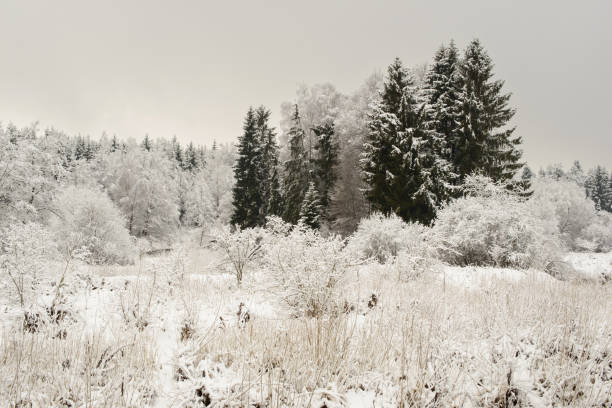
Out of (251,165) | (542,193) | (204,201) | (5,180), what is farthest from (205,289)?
(542,193)

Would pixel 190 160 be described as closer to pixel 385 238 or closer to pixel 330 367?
pixel 385 238

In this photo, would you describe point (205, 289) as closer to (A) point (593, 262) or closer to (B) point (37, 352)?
(B) point (37, 352)

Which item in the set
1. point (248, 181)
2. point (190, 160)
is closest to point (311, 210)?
point (248, 181)

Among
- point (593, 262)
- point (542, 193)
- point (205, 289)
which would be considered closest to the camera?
point (205, 289)

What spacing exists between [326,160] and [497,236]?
14.7 metres

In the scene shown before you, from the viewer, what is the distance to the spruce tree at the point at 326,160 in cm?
2508

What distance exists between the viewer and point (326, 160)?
990 inches

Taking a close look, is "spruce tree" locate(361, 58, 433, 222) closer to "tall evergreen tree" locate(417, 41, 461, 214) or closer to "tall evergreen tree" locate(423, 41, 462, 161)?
"tall evergreen tree" locate(417, 41, 461, 214)

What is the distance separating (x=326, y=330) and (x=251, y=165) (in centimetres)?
2822

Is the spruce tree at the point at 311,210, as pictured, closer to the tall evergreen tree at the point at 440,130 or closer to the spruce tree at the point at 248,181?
the tall evergreen tree at the point at 440,130

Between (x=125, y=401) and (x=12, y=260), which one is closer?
(x=125, y=401)

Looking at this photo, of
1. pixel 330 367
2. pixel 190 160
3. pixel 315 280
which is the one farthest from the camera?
pixel 190 160

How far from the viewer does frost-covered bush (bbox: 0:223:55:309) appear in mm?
4879

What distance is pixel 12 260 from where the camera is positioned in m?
5.28
